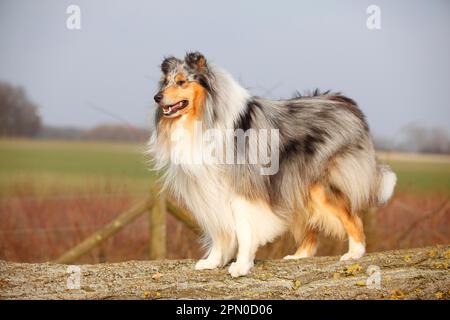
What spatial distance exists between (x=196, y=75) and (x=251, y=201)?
1.16 m

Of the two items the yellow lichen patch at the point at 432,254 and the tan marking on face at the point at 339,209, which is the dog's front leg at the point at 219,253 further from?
the yellow lichen patch at the point at 432,254

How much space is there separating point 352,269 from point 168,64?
2.27 metres

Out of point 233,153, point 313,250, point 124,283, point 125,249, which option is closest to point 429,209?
point 313,250

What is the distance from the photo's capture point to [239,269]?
5977 mm

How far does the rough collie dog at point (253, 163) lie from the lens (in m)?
5.97

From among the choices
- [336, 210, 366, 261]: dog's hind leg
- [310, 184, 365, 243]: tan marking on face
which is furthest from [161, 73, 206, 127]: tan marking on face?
[336, 210, 366, 261]: dog's hind leg

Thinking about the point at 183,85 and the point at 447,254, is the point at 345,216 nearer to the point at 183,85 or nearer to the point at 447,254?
the point at 447,254

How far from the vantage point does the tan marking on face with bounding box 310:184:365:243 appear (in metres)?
6.58

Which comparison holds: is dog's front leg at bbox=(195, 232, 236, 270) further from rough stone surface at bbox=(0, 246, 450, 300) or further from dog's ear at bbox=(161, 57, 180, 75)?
dog's ear at bbox=(161, 57, 180, 75)

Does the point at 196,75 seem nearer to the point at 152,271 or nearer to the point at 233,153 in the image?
the point at 233,153

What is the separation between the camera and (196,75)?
5934mm

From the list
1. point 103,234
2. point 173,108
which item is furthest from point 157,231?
A: point 173,108

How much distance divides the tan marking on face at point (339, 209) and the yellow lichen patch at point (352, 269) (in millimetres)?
729

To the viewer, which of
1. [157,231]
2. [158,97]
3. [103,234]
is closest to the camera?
[158,97]
